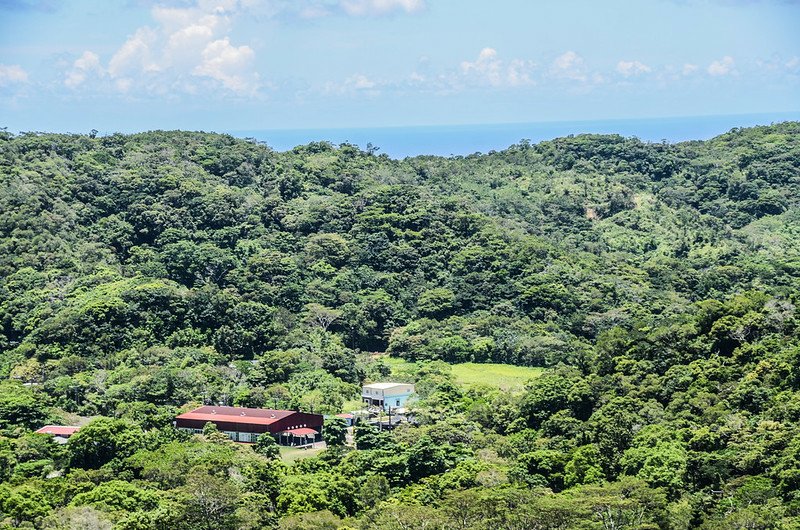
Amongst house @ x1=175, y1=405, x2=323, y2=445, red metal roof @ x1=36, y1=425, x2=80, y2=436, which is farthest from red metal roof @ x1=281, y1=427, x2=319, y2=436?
red metal roof @ x1=36, y1=425, x2=80, y2=436

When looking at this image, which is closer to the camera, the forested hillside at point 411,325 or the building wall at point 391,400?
the forested hillside at point 411,325

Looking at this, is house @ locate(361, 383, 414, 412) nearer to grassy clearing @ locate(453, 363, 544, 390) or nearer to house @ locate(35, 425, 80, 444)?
grassy clearing @ locate(453, 363, 544, 390)

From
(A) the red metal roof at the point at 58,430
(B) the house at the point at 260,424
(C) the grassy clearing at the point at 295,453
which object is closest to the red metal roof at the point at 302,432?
(B) the house at the point at 260,424

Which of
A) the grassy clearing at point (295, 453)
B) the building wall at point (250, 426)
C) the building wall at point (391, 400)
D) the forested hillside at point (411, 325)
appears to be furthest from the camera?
the building wall at point (391, 400)

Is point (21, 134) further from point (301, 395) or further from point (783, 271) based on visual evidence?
point (783, 271)

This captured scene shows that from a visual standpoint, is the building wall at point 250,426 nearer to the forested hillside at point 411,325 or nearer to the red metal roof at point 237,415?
the red metal roof at point 237,415

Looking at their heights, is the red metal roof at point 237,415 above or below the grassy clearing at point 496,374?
above

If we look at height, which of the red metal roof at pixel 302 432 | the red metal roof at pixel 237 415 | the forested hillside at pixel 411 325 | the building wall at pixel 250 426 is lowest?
the red metal roof at pixel 302 432
